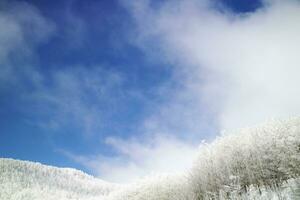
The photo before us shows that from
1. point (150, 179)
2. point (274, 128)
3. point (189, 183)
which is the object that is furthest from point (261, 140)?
point (150, 179)

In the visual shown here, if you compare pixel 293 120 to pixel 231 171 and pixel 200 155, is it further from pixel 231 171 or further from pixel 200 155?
pixel 200 155

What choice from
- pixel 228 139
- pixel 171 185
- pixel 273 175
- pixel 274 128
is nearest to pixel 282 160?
pixel 273 175

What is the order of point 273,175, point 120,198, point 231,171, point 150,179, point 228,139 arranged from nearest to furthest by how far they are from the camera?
point 273,175
point 231,171
point 228,139
point 150,179
point 120,198

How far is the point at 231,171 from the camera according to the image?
31781 millimetres

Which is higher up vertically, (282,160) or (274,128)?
(274,128)

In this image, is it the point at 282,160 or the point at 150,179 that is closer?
the point at 282,160

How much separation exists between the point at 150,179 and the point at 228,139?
13709 millimetres

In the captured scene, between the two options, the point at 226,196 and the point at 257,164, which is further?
the point at 257,164

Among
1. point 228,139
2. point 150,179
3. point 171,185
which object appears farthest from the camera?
point 150,179

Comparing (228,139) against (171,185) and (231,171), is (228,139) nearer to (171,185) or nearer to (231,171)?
(231,171)

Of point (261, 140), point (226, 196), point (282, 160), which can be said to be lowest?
point (226, 196)

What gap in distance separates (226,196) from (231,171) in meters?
6.42

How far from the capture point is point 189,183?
120 ft

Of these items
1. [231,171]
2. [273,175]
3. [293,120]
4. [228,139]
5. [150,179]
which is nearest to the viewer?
[273,175]
